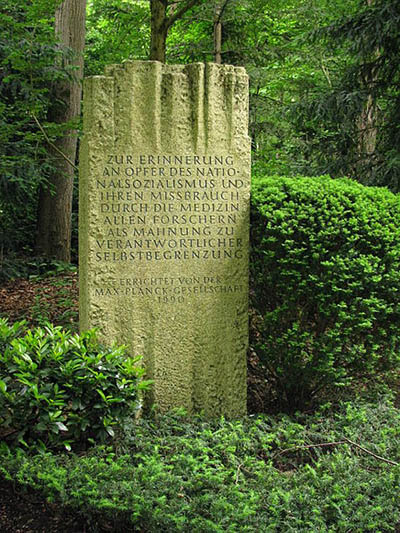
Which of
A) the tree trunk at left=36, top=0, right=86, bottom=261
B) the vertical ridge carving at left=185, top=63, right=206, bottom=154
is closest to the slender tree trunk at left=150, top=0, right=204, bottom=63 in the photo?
the tree trunk at left=36, top=0, right=86, bottom=261

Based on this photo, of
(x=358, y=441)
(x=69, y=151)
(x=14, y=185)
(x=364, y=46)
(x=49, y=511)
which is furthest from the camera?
(x=69, y=151)

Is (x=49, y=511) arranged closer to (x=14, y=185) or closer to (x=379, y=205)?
(x=379, y=205)

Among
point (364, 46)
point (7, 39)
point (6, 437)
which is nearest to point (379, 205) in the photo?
point (6, 437)

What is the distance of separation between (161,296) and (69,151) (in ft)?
20.9

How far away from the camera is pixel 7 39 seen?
8.59m

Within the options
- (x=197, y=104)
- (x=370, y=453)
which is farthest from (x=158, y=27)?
(x=370, y=453)

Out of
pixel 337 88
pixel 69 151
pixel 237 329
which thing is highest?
pixel 337 88

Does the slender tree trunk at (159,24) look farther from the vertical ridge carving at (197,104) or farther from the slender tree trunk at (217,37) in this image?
the vertical ridge carving at (197,104)

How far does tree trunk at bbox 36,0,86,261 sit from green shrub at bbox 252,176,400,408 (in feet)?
20.7

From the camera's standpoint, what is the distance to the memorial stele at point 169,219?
5.04 m

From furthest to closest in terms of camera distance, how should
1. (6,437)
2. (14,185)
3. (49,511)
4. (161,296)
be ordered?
1. (14,185)
2. (161,296)
3. (6,437)
4. (49,511)

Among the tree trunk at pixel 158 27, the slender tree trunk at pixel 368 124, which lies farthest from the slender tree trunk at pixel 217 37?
the slender tree trunk at pixel 368 124

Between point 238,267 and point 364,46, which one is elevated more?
point 364,46

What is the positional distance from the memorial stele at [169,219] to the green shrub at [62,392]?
25.3 inches
